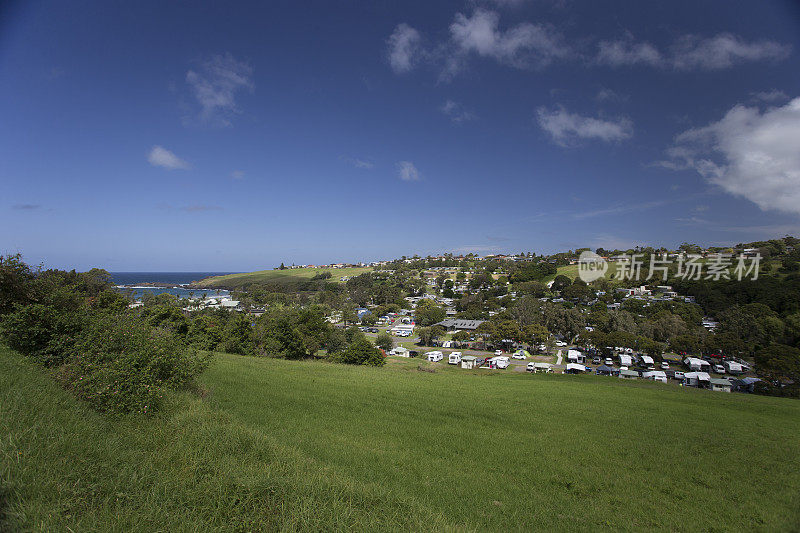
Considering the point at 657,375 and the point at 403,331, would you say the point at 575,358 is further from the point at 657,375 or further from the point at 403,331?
the point at 403,331

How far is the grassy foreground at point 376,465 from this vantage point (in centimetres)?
324

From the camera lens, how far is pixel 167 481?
143 inches

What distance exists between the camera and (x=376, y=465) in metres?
6.18

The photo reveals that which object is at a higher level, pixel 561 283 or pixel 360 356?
pixel 561 283

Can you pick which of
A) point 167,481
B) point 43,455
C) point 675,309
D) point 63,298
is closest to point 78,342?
point 63,298

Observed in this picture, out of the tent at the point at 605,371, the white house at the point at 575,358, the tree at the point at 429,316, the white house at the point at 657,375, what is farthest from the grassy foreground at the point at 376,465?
the tree at the point at 429,316

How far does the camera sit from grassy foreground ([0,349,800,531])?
324cm

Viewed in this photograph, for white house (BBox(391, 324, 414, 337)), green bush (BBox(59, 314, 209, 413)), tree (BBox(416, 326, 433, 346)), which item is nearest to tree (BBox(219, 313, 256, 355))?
green bush (BBox(59, 314, 209, 413))

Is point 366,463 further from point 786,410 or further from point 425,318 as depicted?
point 425,318

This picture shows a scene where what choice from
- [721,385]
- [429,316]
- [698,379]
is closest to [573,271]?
[429,316]

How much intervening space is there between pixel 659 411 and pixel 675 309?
191ft

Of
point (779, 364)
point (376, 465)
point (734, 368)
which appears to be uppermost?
point (376, 465)

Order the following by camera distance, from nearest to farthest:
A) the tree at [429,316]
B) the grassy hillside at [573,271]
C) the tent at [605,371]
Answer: the tent at [605,371] → the tree at [429,316] → the grassy hillside at [573,271]

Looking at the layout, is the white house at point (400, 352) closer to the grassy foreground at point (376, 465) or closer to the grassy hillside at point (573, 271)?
the grassy foreground at point (376, 465)
